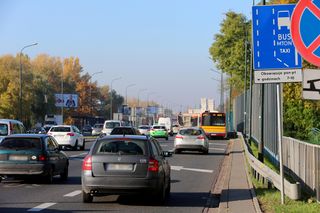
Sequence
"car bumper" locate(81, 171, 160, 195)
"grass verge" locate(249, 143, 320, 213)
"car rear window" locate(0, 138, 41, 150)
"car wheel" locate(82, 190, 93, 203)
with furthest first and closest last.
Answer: "car rear window" locate(0, 138, 41, 150), "car wheel" locate(82, 190, 93, 203), "car bumper" locate(81, 171, 160, 195), "grass verge" locate(249, 143, 320, 213)

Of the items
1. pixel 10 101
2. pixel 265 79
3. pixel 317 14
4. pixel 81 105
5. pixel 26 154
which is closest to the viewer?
pixel 317 14

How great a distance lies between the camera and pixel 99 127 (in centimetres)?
7538

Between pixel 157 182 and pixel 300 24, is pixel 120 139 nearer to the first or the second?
pixel 157 182

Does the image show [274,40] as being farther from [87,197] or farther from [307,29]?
[87,197]

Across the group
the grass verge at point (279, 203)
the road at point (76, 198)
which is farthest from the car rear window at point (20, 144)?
the grass verge at point (279, 203)

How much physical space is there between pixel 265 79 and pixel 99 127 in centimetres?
6490

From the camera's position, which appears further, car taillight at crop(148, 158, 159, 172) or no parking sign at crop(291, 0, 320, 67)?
car taillight at crop(148, 158, 159, 172)

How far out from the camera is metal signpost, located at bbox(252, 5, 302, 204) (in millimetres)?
11117

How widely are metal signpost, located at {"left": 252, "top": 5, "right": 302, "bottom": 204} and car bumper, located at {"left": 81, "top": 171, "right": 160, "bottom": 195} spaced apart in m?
2.77

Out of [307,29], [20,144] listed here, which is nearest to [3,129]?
[20,144]

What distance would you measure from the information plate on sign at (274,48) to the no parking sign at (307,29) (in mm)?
3614

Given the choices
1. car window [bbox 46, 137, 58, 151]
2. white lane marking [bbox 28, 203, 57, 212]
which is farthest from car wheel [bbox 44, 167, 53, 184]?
white lane marking [bbox 28, 203, 57, 212]

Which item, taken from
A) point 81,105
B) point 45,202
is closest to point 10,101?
point 81,105

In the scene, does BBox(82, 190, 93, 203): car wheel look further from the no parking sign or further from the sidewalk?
the no parking sign
